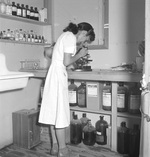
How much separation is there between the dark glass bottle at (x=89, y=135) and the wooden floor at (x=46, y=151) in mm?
57

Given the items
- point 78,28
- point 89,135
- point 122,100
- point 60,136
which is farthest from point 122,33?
point 60,136

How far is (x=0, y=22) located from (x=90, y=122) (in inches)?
58.6

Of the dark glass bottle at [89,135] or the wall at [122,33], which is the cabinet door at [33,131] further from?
the wall at [122,33]

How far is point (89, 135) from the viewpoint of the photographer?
240 cm

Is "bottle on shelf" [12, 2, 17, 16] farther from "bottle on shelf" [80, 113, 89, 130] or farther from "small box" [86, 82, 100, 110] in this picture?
"bottle on shelf" [80, 113, 89, 130]

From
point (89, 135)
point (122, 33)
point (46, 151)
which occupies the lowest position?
point (46, 151)

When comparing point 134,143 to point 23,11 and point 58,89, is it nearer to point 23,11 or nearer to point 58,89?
point 58,89

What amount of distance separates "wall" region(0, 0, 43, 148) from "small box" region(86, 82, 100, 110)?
799mm

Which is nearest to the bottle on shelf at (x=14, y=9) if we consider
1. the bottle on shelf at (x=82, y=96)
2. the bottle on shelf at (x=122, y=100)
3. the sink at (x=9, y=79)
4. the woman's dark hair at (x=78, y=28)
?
the sink at (x=9, y=79)

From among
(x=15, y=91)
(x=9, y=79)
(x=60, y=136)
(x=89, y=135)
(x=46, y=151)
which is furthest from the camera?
(x=15, y=91)

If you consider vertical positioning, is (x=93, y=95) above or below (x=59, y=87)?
below

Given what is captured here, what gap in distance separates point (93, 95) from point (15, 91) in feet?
2.98

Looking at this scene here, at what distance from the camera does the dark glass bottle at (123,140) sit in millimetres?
2174

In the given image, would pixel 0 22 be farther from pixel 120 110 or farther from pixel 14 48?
pixel 120 110
